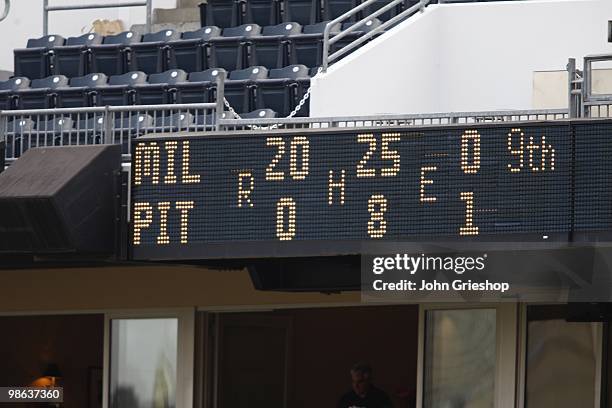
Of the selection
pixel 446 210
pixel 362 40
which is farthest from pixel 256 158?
pixel 362 40

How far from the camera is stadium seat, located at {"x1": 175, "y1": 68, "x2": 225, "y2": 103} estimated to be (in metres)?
15.0

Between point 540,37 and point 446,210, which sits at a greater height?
point 540,37

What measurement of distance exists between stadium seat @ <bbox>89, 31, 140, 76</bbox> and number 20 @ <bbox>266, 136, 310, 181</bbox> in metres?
6.54

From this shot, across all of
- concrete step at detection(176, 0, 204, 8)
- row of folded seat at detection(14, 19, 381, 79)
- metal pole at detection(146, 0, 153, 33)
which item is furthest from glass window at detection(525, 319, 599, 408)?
concrete step at detection(176, 0, 204, 8)

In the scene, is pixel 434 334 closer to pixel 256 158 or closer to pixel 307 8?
pixel 256 158

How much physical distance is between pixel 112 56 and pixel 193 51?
1.07 meters

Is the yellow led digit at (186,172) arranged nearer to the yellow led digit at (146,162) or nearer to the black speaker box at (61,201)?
the yellow led digit at (146,162)

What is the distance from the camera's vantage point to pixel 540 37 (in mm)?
13516

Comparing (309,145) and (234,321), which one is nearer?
(309,145)

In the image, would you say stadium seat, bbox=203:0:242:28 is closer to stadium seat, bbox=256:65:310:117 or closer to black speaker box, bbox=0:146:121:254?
stadium seat, bbox=256:65:310:117

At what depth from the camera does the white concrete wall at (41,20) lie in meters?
19.1

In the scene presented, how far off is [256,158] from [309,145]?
1.19ft

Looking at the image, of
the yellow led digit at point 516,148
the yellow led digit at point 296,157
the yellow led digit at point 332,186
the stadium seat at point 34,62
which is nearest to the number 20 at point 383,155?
the yellow led digit at point 332,186

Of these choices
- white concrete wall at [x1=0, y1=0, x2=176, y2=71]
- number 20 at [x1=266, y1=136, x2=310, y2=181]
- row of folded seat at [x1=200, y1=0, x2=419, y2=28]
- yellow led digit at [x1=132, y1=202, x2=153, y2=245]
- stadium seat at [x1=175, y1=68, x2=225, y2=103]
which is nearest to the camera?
number 20 at [x1=266, y1=136, x2=310, y2=181]
